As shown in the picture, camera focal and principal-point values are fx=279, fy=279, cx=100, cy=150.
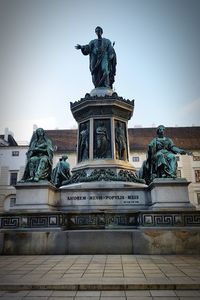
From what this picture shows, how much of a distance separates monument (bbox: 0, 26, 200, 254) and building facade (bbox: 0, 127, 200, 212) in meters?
29.3

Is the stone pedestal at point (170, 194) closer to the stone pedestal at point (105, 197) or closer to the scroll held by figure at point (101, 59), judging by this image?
the stone pedestal at point (105, 197)

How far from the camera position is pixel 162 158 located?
10.4 meters

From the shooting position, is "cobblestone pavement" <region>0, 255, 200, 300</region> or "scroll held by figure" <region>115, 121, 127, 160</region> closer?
"cobblestone pavement" <region>0, 255, 200, 300</region>

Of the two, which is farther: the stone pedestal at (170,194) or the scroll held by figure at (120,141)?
the scroll held by figure at (120,141)

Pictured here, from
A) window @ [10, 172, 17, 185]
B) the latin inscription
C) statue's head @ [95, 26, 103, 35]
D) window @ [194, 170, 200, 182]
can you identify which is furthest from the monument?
window @ [10, 172, 17, 185]

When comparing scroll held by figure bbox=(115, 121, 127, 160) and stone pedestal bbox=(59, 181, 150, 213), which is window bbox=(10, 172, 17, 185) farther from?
stone pedestal bbox=(59, 181, 150, 213)

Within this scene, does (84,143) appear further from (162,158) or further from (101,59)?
(101,59)

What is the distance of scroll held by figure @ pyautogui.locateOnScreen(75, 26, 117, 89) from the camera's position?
13883 mm

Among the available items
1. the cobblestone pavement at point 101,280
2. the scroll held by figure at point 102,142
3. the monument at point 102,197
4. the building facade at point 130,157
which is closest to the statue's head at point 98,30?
the monument at point 102,197

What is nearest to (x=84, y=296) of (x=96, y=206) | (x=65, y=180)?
(x=96, y=206)

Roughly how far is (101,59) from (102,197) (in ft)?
23.6

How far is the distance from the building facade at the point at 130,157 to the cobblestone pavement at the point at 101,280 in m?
34.9

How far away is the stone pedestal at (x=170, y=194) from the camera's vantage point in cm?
946

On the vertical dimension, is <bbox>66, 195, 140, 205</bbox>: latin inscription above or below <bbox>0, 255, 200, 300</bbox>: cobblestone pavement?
above
